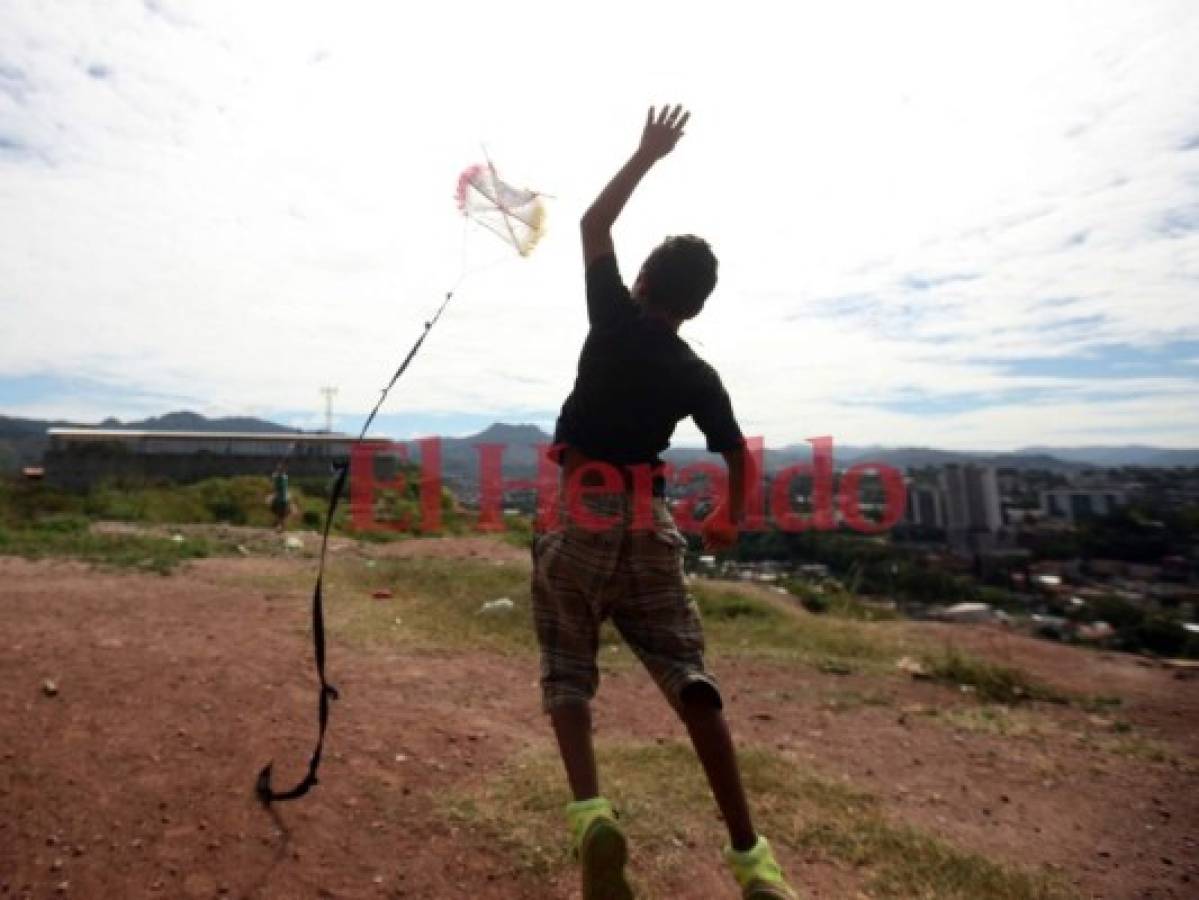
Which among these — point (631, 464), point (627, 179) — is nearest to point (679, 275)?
point (627, 179)

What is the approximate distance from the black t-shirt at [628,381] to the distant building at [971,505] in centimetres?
2124

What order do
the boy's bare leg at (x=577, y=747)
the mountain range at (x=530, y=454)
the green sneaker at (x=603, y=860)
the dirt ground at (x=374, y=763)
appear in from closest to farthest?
the green sneaker at (x=603, y=860) < the boy's bare leg at (x=577, y=747) < the dirt ground at (x=374, y=763) < the mountain range at (x=530, y=454)

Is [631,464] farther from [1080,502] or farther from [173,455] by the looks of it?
[173,455]

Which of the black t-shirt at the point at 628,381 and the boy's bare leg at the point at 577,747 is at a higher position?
the black t-shirt at the point at 628,381

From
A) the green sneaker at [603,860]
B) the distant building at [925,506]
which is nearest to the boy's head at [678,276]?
the green sneaker at [603,860]

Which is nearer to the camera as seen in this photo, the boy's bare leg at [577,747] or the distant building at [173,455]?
the boy's bare leg at [577,747]

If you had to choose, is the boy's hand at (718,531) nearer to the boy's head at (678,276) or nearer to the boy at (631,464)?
the boy at (631,464)

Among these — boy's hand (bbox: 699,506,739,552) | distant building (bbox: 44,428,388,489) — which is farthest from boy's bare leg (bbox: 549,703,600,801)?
distant building (bbox: 44,428,388,489)

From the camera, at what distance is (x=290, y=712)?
3.98m

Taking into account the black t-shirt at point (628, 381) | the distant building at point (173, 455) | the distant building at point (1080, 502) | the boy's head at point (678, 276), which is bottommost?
the distant building at point (1080, 502)

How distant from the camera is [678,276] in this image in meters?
2.12

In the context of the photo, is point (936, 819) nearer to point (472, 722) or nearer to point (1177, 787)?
point (1177, 787)

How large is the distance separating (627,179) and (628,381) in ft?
1.85

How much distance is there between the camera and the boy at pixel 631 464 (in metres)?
2.07
